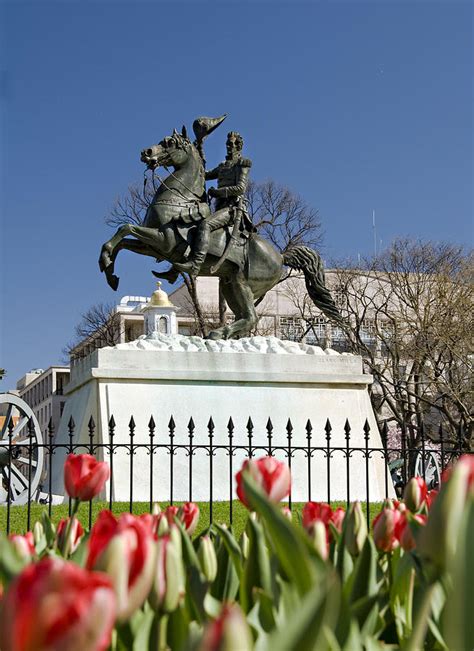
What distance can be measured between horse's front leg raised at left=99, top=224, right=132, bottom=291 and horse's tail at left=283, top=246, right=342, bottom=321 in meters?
2.86

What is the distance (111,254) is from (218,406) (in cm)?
271

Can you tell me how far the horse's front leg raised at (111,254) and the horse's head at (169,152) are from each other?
1.01 m

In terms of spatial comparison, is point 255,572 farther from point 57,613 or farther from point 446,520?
point 57,613

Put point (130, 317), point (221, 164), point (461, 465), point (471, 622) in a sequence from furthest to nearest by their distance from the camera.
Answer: point (130, 317) → point (221, 164) → point (461, 465) → point (471, 622)

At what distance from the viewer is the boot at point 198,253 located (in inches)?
529

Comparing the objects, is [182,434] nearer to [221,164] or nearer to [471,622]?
[221,164]

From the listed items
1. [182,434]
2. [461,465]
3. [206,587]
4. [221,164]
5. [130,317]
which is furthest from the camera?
[130,317]

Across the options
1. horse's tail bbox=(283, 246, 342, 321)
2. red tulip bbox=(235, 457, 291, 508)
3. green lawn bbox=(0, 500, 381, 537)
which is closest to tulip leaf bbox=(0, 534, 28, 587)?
red tulip bbox=(235, 457, 291, 508)

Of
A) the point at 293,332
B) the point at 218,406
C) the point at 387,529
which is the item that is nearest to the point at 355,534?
the point at 387,529

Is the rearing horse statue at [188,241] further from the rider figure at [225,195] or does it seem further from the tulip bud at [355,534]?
the tulip bud at [355,534]

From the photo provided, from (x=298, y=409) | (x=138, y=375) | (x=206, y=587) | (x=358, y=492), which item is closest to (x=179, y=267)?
(x=138, y=375)

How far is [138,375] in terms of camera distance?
495 inches

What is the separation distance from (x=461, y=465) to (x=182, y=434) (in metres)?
11.2

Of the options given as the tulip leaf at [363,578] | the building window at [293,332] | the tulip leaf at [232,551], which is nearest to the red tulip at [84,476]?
the tulip leaf at [232,551]
